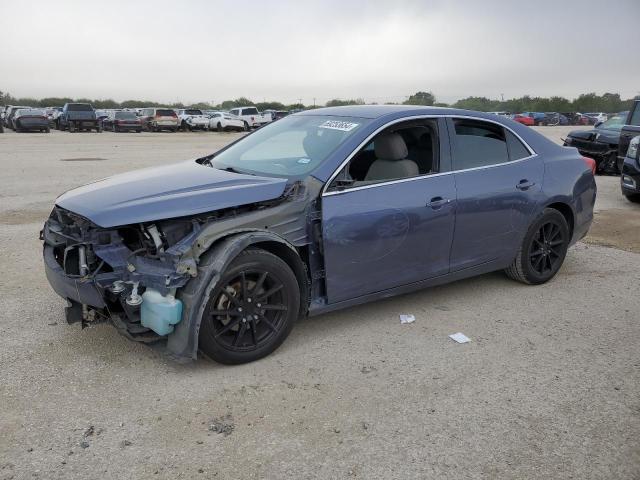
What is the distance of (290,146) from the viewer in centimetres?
463

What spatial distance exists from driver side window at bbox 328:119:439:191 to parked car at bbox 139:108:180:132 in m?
35.2

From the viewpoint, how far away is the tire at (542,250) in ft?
17.0

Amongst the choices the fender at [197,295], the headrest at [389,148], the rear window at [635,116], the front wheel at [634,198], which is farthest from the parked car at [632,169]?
the fender at [197,295]

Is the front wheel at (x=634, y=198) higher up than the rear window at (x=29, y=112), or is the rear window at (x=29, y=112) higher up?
the rear window at (x=29, y=112)

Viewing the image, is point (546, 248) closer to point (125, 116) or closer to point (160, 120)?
point (125, 116)

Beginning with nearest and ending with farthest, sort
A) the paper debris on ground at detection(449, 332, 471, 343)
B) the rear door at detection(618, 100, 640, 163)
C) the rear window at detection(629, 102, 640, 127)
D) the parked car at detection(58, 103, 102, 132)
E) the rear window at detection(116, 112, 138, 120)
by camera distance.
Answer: the paper debris on ground at detection(449, 332, 471, 343)
the rear door at detection(618, 100, 640, 163)
the rear window at detection(629, 102, 640, 127)
the parked car at detection(58, 103, 102, 132)
the rear window at detection(116, 112, 138, 120)

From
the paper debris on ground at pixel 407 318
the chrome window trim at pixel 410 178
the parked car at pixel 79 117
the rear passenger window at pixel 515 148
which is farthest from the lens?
the parked car at pixel 79 117

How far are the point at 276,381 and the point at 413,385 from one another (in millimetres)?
850

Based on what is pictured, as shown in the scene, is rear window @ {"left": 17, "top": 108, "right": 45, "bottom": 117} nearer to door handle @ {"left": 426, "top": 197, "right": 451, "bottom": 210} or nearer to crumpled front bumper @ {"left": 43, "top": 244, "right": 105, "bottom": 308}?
crumpled front bumper @ {"left": 43, "top": 244, "right": 105, "bottom": 308}

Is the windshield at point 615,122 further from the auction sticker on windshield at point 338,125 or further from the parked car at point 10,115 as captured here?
the parked car at point 10,115

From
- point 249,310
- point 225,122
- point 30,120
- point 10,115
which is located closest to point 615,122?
point 249,310

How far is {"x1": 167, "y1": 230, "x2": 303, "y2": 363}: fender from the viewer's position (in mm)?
3398

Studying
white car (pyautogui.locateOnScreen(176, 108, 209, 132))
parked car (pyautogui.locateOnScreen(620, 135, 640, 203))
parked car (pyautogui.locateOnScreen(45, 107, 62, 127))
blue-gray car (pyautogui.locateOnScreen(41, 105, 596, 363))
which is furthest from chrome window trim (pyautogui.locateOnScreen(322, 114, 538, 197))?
parked car (pyautogui.locateOnScreen(45, 107, 62, 127))

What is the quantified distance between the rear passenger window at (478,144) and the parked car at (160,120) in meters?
35.1
